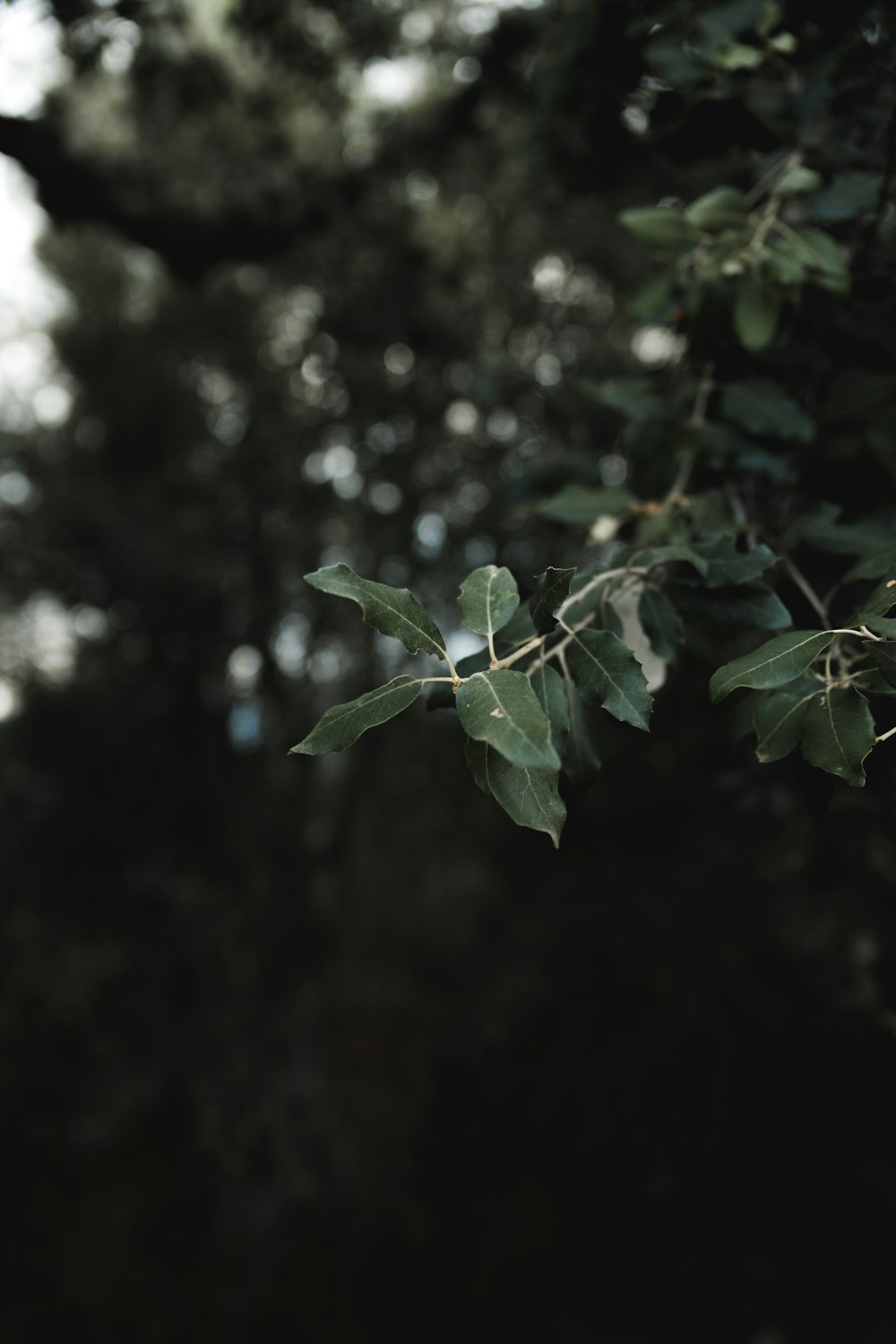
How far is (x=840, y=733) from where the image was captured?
78 centimetres

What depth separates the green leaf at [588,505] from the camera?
4.12 ft

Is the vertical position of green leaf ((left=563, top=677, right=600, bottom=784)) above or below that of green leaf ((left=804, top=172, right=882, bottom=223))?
below

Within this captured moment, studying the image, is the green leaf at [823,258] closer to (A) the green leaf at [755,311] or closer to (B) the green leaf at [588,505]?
(A) the green leaf at [755,311]

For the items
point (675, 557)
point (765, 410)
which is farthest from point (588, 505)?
point (675, 557)

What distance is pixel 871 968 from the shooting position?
1599 millimetres

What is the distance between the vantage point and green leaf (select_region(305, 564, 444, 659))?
77cm

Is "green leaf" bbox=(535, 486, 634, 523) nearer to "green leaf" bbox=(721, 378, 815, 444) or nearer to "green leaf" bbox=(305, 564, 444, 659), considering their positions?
"green leaf" bbox=(721, 378, 815, 444)

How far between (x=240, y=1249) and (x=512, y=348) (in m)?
3.89

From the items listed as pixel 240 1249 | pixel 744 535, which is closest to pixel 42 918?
pixel 240 1249

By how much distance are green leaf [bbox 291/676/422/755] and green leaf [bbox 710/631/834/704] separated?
28 cm

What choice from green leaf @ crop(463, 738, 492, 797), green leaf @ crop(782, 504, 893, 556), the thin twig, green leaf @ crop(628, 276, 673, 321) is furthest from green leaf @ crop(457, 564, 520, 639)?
green leaf @ crop(628, 276, 673, 321)

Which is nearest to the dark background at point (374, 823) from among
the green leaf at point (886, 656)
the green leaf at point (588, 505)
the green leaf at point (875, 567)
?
the green leaf at point (588, 505)

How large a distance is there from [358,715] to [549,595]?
0.21 metres

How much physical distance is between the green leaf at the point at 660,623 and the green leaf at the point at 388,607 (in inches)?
11.7
